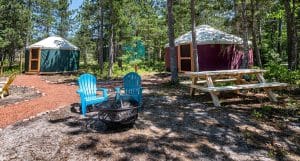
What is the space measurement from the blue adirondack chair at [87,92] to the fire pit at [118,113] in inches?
44.3

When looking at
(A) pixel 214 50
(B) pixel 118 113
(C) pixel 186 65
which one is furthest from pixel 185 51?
(B) pixel 118 113

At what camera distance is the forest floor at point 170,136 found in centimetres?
373

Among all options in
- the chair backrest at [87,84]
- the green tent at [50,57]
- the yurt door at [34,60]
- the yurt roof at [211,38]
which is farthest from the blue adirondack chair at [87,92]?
the yurt door at [34,60]

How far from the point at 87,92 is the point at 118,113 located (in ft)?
6.19

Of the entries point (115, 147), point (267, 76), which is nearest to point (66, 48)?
point (267, 76)

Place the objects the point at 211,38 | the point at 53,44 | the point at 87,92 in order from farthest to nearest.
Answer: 1. the point at 53,44
2. the point at 211,38
3. the point at 87,92

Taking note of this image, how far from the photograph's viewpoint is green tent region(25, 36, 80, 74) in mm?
18000

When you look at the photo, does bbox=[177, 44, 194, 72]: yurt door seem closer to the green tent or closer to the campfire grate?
the green tent

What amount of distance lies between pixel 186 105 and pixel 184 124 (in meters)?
1.56

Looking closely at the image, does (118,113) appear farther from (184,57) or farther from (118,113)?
(184,57)

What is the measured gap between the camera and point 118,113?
14.8 feet

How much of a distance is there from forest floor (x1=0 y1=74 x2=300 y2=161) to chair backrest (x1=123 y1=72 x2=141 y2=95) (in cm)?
45

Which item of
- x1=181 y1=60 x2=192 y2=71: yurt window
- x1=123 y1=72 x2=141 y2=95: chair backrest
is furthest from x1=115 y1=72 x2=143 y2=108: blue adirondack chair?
x1=181 y1=60 x2=192 y2=71: yurt window

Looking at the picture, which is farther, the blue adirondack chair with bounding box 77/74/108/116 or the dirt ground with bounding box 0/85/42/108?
the dirt ground with bounding box 0/85/42/108
